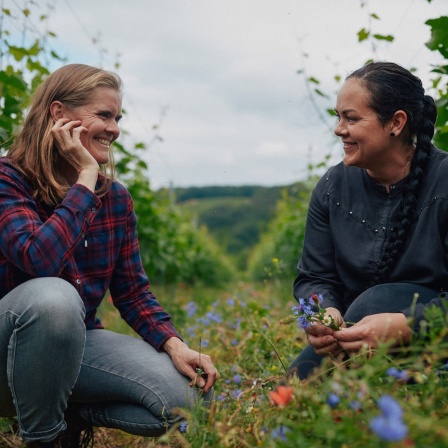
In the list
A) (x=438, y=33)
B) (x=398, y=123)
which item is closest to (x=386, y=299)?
(x=398, y=123)

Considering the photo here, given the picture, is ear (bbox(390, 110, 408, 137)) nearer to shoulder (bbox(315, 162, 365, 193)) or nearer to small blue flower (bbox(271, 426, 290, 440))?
shoulder (bbox(315, 162, 365, 193))

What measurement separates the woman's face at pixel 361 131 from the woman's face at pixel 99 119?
2.71 ft

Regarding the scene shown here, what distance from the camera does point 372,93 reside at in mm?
2285

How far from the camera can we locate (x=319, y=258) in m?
2.44

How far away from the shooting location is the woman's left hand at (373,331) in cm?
192

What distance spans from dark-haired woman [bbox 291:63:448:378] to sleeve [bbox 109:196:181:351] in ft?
1.79

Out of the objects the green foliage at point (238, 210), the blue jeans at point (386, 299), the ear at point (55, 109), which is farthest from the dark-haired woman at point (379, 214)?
the green foliage at point (238, 210)

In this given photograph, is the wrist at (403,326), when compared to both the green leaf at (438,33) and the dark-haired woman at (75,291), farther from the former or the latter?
the green leaf at (438,33)

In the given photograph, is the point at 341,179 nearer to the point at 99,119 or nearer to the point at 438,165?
the point at 438,165

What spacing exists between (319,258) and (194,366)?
0.63m

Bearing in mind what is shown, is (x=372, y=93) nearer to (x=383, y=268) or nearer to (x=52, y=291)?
(x=383, y=268)

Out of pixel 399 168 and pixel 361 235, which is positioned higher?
pixel 399 168

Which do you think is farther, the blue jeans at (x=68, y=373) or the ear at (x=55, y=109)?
the ear at (x=55, y=109)

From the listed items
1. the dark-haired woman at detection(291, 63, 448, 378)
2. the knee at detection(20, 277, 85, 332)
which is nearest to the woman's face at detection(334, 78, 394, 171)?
the dark-haired woman at detection(291, 63, 448, 378)
